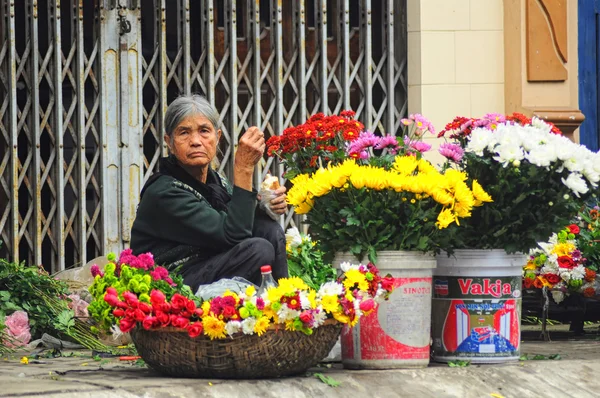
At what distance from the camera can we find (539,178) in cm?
489

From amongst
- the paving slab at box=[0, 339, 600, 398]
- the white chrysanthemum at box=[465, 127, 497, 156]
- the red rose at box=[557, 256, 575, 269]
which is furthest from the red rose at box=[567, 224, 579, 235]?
the white chrysanthemum at box=[465, 127, 497, 156]

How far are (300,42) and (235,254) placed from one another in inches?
126

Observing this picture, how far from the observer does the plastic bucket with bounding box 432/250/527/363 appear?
5008 mm

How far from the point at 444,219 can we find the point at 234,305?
0.91 meters

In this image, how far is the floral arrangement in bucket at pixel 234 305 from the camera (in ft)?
14.1

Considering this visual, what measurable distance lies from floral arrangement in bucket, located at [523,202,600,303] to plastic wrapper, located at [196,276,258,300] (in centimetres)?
205

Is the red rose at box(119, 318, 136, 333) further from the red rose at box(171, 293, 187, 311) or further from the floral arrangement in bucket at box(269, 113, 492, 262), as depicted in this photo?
the floral arrangement in bucket at box(269, 113, 492, 262)

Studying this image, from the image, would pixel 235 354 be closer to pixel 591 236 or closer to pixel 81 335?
pixel 81 335

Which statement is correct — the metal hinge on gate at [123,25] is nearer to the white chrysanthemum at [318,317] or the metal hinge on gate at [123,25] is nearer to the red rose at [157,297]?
the red rose at [157,297]

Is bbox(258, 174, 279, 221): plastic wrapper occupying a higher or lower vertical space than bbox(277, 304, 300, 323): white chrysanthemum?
higher

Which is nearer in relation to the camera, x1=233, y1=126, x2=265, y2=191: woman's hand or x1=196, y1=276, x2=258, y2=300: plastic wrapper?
x1=196, y1=276, x2=258, y2=300: plastic wrapper

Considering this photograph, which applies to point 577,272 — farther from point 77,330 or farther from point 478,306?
point 77,330

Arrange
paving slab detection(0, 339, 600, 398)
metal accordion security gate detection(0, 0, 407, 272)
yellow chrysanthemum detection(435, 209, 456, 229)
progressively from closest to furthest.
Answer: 1. paving slab detection(0, 339, 600, 398)
2. yellow chrysanthemum detection(435, 209, 456, 229)
3. metal accordion security gate detection(0, 0, 407, 272)

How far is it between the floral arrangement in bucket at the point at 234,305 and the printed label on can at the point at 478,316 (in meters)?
0.55
